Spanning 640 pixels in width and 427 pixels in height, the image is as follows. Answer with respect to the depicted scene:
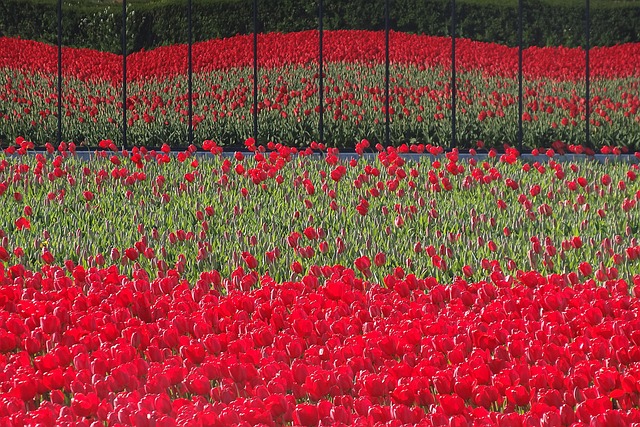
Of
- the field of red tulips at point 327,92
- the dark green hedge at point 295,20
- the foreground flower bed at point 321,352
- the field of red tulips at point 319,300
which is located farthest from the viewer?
the dark green hedge at point 295,20

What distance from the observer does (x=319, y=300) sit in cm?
427

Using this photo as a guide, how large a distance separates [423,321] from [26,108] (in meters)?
10.3

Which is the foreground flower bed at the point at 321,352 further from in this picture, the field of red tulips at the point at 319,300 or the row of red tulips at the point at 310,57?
the row of red tulips at the point at 310,57

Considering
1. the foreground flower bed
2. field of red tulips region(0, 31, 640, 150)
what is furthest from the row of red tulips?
the foreground flower bed

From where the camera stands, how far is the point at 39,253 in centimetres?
594

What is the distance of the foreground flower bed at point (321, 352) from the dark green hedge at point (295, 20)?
13.2 metres

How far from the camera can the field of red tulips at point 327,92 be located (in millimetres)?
12031

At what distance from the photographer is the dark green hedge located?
58.2 ft

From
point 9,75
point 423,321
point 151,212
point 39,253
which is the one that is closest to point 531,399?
point 423,321

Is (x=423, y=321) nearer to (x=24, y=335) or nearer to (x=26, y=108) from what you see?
(x=24, y=335)

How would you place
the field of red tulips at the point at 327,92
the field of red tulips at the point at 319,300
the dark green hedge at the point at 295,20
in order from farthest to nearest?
1. the dark green hedge at the point at 295,20
2. the field of red tulips at the point at 327,92
3. the field of red tulips at the point at 319,300

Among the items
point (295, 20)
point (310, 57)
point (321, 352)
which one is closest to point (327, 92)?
point (310, 57)

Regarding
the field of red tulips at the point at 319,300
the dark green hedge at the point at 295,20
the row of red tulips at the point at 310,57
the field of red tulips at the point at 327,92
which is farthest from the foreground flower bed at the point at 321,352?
the dark green hedge at the point at 295,20

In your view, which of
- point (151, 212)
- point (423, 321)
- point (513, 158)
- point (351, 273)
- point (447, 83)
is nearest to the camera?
point (423, 321)
